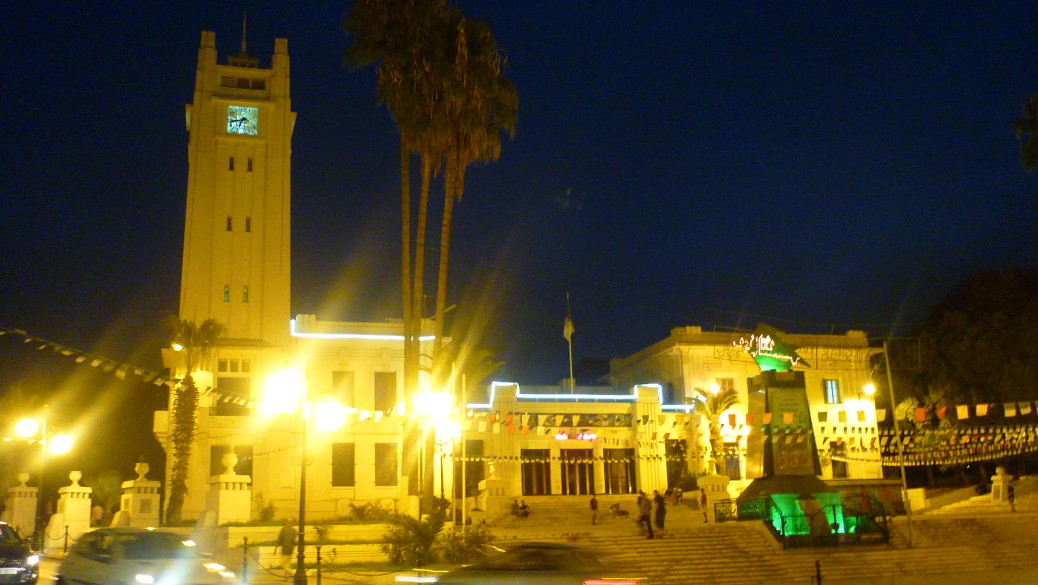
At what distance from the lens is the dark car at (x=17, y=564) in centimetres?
1788

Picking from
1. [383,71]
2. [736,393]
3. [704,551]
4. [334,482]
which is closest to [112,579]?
[704,551]

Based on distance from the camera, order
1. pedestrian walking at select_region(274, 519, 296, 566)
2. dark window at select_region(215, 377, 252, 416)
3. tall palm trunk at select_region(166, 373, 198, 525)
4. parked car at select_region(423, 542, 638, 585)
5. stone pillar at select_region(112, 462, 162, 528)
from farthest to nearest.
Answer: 1. dark window at select_region(215, 377, 252, 416)
2. tall palm trunk at select_region(166, 373, 198, 525)
3. stone pillar at select_region(112, 462, 162, 528)
4. pedestrian walking at select_region(274, 519, 296, 566)
5. parked car at select_region(423, 542, 638, 585)

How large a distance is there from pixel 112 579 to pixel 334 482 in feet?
76.8

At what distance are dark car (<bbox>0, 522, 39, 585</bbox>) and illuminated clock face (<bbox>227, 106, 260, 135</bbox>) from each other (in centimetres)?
2718

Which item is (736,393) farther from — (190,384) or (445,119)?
(190,384)

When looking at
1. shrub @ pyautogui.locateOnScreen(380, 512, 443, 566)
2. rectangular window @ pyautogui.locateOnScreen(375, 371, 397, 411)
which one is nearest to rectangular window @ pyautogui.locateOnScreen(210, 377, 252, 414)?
rectangular window @ pyautogui.locateOnScreen(375, 371, 397, 411)

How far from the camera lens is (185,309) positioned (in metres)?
40.4

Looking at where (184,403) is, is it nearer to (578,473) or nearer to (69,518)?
(69,518)

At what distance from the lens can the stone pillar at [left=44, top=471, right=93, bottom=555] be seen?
1177 inches


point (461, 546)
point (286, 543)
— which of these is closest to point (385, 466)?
point (461, 546)

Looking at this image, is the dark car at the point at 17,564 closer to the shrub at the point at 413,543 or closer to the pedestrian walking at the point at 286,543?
the pedestrian walking at the point at 286,543

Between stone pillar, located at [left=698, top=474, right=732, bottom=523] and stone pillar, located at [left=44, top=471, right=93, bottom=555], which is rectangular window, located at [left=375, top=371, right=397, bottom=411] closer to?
stone pillar, located at [left=44, top=471, right=93, bottom=555]

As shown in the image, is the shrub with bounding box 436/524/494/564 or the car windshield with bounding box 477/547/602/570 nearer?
the car windshield with bounding box 477/547/602/570

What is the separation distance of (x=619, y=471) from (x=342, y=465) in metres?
14.0
